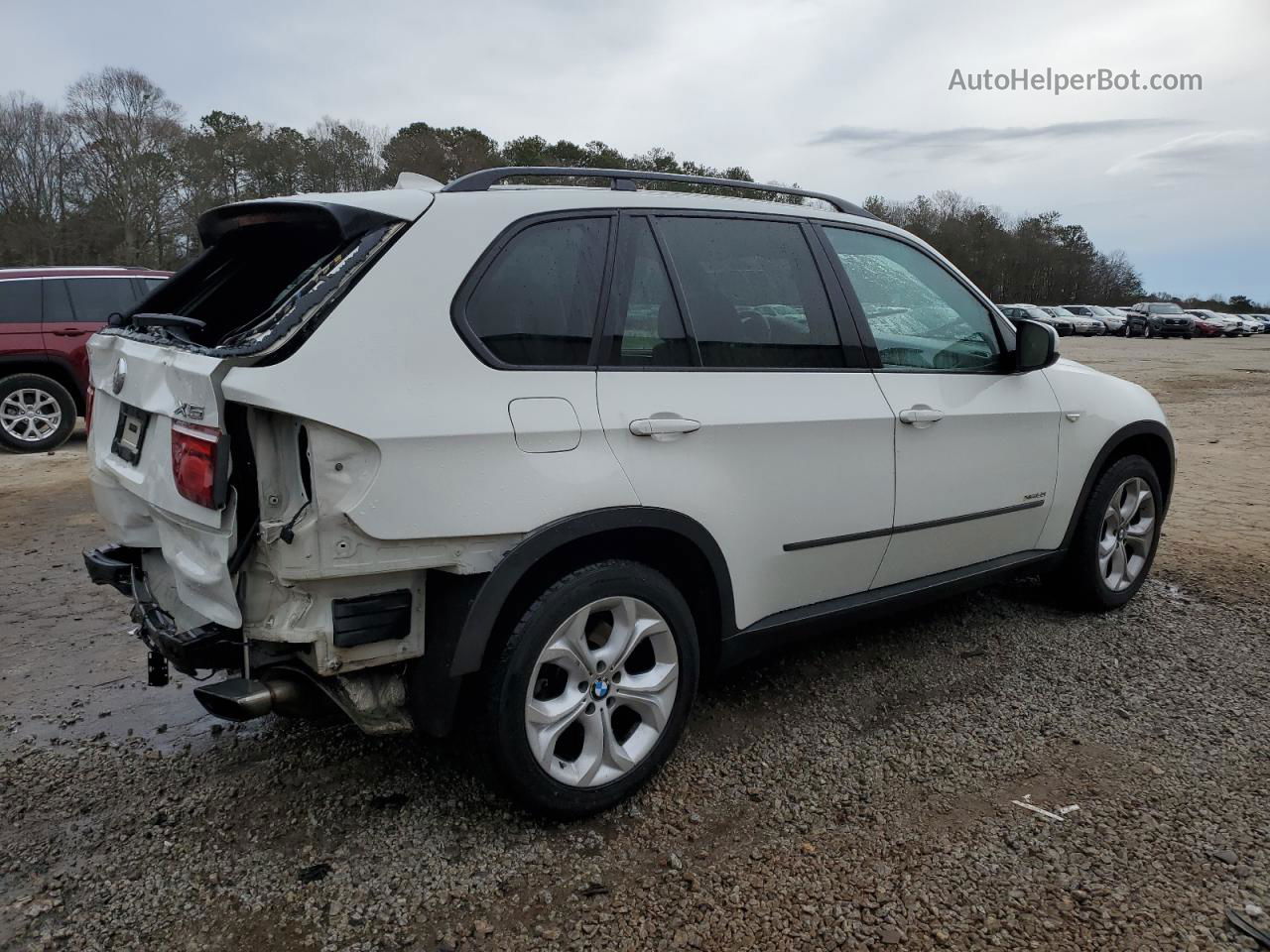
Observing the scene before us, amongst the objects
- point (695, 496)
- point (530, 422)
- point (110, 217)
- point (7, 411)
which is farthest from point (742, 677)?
point (110, 217)

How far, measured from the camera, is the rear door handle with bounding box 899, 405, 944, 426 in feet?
10.9

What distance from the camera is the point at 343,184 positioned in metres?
41.4

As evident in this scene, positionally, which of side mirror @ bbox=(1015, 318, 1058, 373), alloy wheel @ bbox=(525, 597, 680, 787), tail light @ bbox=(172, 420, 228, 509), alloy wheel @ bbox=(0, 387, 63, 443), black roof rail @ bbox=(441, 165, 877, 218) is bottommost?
alloy wheel @ bbox=(0, 387, 63, 443)

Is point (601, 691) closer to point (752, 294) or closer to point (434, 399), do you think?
point (434, 399)

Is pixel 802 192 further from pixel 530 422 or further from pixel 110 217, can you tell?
pixel 110 217

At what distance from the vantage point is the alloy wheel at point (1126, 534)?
4.43m

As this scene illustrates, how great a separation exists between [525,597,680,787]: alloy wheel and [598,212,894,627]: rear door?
13.6 inches

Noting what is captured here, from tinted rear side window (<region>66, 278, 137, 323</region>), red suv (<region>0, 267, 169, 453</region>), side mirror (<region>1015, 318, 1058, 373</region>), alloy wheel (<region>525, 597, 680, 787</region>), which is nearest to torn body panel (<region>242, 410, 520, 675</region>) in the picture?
alloy wheel (<region>525, 597, 680, 787</region>)

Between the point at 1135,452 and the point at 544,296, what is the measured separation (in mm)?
3341

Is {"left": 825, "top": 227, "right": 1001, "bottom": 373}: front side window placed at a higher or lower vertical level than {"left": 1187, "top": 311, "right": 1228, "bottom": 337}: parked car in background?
higher

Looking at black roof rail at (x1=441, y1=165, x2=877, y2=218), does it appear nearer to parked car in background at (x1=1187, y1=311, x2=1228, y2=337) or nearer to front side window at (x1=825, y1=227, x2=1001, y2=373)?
front side window at (x1=825, y1=227, x2=1001, y2=373)

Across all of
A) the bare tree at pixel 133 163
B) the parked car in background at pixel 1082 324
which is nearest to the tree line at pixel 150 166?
the bare tree at pixel 133 163

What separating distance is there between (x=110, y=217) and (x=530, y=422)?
149 ft

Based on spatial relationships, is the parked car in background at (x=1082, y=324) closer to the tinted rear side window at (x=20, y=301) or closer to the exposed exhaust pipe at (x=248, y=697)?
the tinted rear side window at (x=20, y=301)
